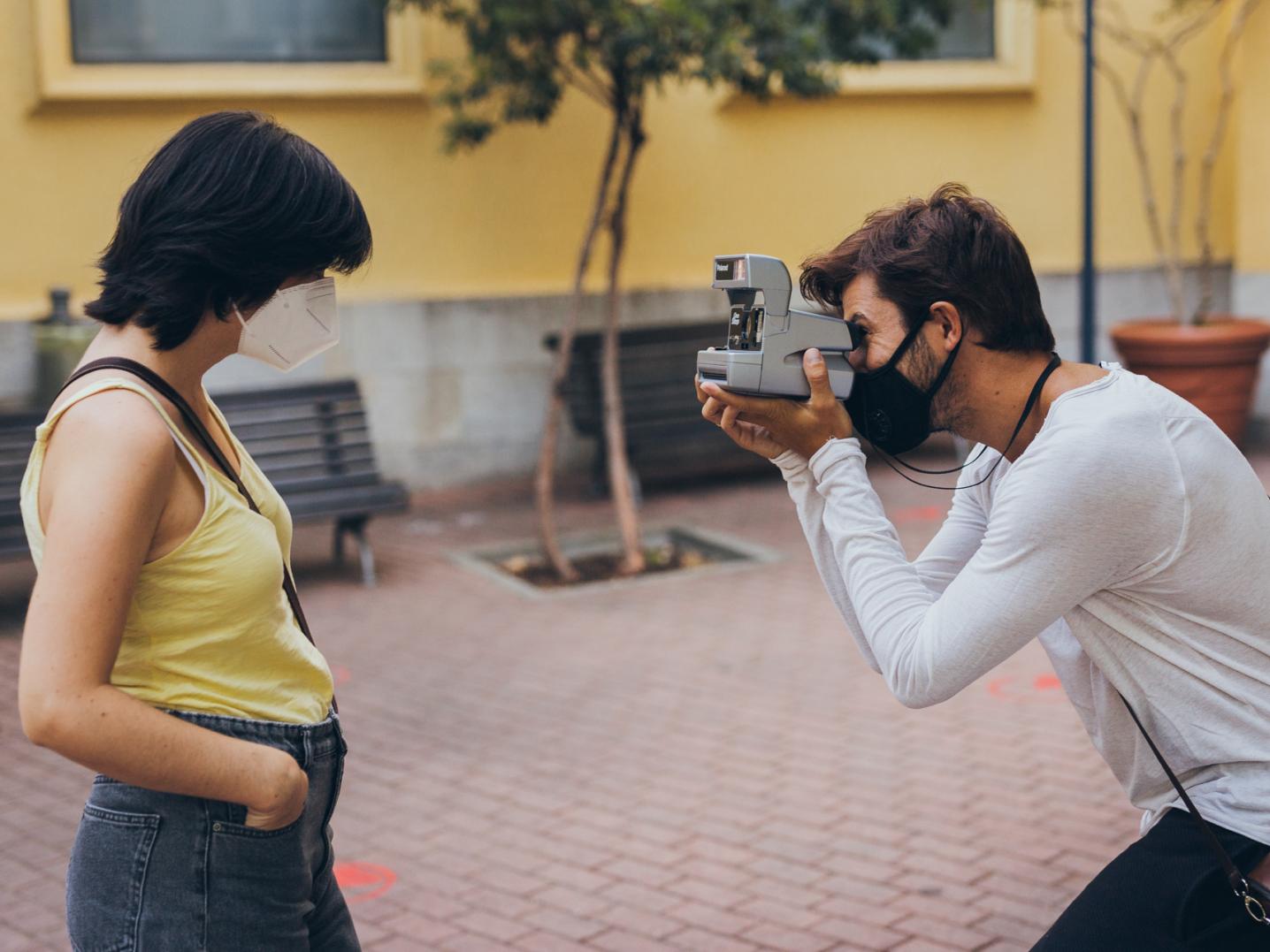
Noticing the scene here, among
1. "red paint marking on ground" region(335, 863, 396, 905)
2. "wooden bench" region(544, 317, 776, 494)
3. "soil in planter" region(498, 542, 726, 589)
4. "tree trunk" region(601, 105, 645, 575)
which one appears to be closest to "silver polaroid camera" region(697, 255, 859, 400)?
"red paint marking on ground" region(335, 863, 396, 905)

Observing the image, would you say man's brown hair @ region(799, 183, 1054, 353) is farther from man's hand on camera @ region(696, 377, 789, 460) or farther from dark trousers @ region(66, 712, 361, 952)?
dark trousers @ region(66, 712, 361, 952)

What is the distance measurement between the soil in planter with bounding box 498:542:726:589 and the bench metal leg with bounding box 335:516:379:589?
743mm

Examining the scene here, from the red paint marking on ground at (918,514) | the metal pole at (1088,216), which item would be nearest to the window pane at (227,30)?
the metal pole at (1088,216)

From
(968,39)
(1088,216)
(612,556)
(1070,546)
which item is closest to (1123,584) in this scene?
(1070,546)

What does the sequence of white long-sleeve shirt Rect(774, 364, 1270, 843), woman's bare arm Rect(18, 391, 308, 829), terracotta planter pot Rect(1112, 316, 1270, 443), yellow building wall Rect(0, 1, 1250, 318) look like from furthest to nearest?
1. terracotta planter pot Rect(1112, 316, 1270, 443)
2. yellow building wall Rect(0, 1, 1250, 318)
3. white long-sleeve shirt Rect(774, 364, 1270, 843)
4. woman's bare arm Rect(18, 391, 308, 829)

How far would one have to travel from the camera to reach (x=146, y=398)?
1.89 meters

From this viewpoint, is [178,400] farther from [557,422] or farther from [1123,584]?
[557,422]

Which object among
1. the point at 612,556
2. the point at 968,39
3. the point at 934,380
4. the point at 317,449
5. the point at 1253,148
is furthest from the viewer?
the point at 1253,148

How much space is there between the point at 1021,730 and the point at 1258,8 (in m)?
8.22

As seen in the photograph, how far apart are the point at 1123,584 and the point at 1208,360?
29.6 feet

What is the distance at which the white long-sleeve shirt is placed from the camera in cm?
206

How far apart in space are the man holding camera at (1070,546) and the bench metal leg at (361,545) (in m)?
5.73

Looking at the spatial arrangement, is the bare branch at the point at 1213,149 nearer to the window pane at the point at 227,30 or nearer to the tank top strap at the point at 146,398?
the window pane at the point at 227,30

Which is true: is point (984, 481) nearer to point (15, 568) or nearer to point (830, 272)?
point (830, 272)
